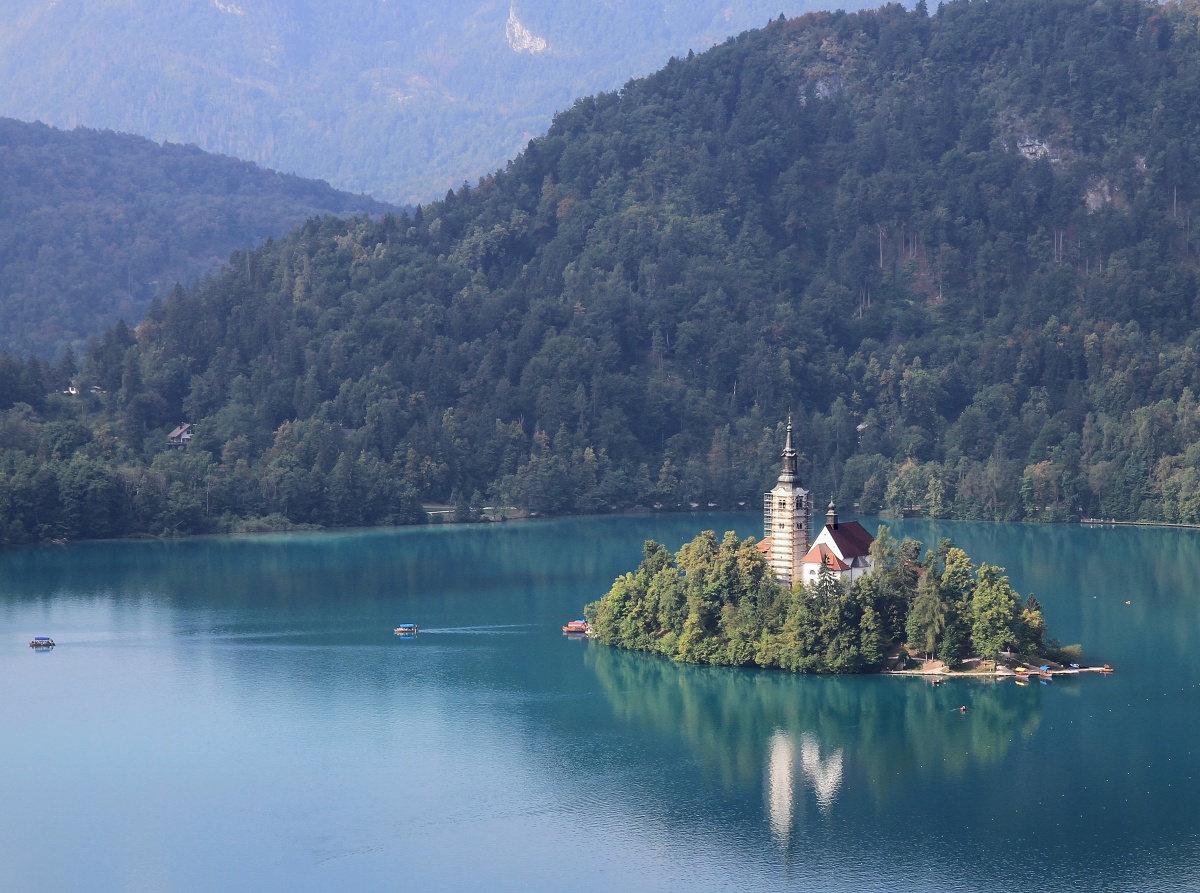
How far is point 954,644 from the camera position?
202 feet

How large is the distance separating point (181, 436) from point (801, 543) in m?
65.0

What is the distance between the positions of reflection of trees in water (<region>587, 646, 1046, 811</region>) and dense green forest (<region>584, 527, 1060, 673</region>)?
0.96 metres

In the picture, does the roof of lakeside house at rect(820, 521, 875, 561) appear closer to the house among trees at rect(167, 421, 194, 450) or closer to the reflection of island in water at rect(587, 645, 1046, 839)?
the reflection of island in water at rect(587, 645, 1046, 839)

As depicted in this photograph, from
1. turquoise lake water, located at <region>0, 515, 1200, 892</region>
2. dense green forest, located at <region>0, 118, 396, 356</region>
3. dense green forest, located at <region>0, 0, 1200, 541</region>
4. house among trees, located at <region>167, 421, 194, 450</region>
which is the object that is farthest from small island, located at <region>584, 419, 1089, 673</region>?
dense green forest, located at <region>0, 118, 396, 356</region>

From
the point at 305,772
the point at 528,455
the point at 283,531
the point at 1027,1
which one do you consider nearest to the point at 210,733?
the point at 305,772

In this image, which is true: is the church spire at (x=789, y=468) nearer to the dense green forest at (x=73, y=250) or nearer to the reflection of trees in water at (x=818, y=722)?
the reflection of trees in water at (x=818, y=722)

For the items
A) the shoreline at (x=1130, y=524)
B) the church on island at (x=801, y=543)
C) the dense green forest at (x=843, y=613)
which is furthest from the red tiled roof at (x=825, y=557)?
the shoreline at (x=1130, y=524)

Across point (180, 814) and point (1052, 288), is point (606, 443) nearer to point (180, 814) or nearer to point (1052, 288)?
point (1052, 288)

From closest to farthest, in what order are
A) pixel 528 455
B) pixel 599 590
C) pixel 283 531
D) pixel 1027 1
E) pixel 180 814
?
1. pixel 180 814
2. pixel 599 590
3. pixel 283 531
4. pixel 528 455
5. pixel 1027 1

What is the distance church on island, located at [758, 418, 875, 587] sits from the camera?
213 ft

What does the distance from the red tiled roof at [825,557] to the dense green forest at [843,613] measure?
590 millimetres

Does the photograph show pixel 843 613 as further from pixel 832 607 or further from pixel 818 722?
pixel 818 722

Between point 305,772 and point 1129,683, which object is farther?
point 1129,683

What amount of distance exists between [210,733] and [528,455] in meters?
63.2
